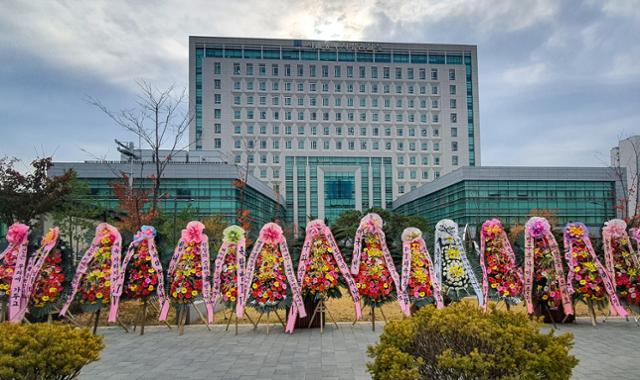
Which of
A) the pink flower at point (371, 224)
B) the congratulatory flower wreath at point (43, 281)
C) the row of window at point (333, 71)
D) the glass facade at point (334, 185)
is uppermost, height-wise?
the row of window at point (333, 71)

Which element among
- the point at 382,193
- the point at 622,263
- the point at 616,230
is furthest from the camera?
the point at 382,193

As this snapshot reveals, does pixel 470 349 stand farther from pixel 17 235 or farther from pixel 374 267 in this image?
pixel 17 235

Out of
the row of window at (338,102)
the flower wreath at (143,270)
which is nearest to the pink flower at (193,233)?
the flower wreath at (143,270)

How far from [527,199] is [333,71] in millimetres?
37921

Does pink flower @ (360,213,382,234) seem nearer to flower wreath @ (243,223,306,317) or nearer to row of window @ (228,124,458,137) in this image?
flower wreath @ (243,223,306,317)

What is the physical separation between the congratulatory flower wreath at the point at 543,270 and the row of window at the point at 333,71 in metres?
67.6

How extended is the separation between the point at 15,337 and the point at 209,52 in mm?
76596

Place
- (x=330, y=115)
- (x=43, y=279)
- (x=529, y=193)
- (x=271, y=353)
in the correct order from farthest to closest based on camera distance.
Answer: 1. (x=330, y=115)
2. (x=529, y=193)
3. (x=43, y=279)
4. (x=271, y=353)

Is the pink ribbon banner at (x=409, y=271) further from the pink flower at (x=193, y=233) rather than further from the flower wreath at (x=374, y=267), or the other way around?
the pink flower at (x=193, y=233)

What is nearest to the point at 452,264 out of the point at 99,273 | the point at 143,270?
the point at 143,270

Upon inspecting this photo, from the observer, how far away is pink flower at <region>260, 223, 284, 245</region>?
979cm

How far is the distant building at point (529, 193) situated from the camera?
48.0 metres

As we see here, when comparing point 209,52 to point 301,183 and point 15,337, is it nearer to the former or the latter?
point 301,183

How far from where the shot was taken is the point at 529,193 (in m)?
49.6
